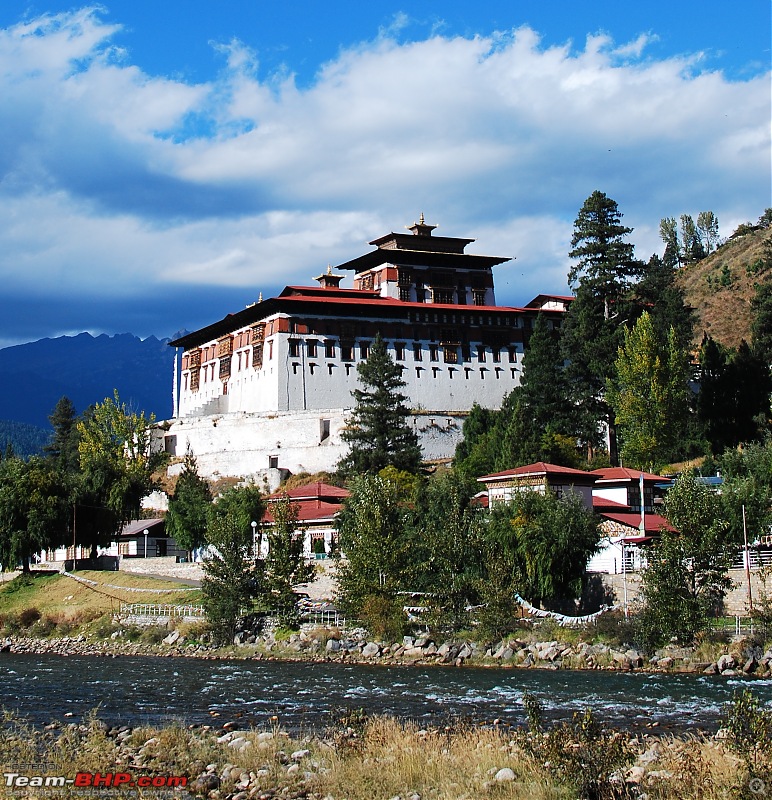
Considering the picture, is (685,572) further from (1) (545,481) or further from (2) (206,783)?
(2) (206,783)

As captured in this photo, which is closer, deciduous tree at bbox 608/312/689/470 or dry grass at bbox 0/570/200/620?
dry grass at bbox 0/570/200/620

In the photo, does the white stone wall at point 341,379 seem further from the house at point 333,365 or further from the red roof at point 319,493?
the red roof at point 319,493

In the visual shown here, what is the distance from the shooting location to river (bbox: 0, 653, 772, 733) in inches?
1003

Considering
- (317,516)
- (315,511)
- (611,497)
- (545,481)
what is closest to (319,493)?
(315,511)

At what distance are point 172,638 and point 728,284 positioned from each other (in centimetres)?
8783

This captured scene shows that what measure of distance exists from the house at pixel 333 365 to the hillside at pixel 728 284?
94.6 feet

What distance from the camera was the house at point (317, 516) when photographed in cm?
5619

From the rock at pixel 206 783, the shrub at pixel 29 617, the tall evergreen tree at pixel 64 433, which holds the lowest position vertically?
the shrub at pixel 29 617

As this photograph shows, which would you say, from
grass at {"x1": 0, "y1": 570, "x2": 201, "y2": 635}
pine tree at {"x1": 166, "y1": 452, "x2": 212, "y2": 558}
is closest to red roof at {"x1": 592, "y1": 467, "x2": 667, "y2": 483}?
grass at {"x1": 0, "y1": 570, "x2": 201, "y2": 635}

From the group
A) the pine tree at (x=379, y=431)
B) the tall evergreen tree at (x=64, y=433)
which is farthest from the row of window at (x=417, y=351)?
the tall evergreen tree at (x=64, y=433)

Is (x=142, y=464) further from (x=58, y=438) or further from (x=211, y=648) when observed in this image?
(x=211, y=648)

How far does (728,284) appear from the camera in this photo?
11625cm

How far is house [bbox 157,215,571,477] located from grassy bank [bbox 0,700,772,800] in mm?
48578

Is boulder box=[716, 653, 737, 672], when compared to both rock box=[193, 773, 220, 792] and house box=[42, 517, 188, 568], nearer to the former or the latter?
rock box=[193, 773, 220, 792]
